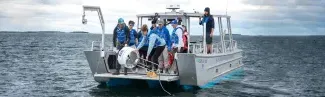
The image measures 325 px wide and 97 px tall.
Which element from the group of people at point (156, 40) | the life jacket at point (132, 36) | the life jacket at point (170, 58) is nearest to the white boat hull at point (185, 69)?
the group of people at point (156, 40)

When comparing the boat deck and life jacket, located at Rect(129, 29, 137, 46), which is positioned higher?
life jacket, located at Rect(129, 29, 137, 46)

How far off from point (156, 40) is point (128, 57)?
3.62ft

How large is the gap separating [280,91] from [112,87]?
691 cm

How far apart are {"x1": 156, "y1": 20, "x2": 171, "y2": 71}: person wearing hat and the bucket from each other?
836 mm

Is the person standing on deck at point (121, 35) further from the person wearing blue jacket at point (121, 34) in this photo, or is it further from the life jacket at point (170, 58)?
the life jacket at point (170, 58)

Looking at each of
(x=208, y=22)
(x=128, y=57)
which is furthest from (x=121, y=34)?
(x=208, y=22)

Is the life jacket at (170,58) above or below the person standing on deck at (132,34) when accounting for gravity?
below

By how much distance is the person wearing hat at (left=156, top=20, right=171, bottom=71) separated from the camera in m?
14.4

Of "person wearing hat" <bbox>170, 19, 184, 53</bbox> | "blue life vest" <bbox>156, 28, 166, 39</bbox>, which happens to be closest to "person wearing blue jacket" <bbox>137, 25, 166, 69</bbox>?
"blue life vest" <bbox>156, 28, 166, 39</bbox>

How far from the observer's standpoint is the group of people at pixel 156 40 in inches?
568

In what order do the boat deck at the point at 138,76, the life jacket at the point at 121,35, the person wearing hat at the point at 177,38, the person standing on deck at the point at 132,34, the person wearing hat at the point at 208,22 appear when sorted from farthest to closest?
the person wearing hat at the point at 208,22
the person standing on deck at the point at 132,34
the life jacket at the point at 121,35
the person wearing hat at the point at 177,38
the boat deck at the point at 138,76

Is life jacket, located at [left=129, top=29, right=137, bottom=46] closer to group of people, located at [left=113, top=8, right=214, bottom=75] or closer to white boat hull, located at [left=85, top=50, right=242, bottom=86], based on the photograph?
group of people, located at [left=113, top=8, right=214, bottom=75]

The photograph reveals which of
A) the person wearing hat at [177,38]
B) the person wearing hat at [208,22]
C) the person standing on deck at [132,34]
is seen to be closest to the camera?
the person wearing hat at [177,38]

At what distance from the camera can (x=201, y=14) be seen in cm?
1667
